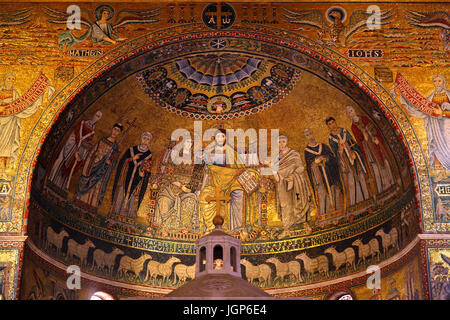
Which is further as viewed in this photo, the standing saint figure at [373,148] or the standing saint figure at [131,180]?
the standing saint figure at [131,180]

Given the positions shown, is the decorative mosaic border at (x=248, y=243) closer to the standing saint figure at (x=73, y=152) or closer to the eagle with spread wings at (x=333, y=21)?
the standing saint figure at (x=73, y=152)

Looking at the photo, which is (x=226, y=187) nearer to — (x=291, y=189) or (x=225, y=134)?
(x=225, y=134)

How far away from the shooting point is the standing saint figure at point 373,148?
18688 millimetres

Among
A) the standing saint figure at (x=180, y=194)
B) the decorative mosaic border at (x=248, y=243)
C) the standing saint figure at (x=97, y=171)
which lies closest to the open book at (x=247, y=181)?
the standing saint figure at (x=180, y=194)

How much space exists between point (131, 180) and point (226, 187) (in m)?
2.58

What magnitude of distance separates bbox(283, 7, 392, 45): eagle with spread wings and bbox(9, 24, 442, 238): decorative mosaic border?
1.31 ft

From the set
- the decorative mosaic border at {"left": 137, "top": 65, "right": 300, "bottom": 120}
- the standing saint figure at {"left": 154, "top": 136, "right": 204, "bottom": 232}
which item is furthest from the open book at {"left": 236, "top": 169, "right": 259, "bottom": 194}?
the decorative mosaic border at {"left": 137, "top": 65, "right": 300, "bottom": 120}

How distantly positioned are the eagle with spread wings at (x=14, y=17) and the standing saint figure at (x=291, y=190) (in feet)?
23.3

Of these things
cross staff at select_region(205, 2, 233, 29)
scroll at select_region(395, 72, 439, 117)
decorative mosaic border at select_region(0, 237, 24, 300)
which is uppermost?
cross staff at select_region(205, 2, 233, 29)

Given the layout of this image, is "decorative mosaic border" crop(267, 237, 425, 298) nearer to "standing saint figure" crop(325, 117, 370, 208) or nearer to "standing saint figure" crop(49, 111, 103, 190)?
"standing saint figure" crop(325, 117, 370, 208)

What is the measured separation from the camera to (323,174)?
20312 mm

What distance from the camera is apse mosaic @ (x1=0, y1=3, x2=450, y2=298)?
58.7 feet

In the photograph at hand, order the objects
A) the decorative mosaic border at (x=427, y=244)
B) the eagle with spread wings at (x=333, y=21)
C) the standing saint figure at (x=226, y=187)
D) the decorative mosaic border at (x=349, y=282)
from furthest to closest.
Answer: the standing saint figure at (x=226, y=187) → the eagle with spread wings at (x=333, y=21) → the decorative mosaic border at (x=349, y=282) → the decorative mosaic border at (x=427, y=244)

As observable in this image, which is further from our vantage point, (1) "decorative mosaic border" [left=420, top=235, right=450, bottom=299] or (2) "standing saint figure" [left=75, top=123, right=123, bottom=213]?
(2) "standing saint figure" [left=75, top=123, right=123, bottom=213]
